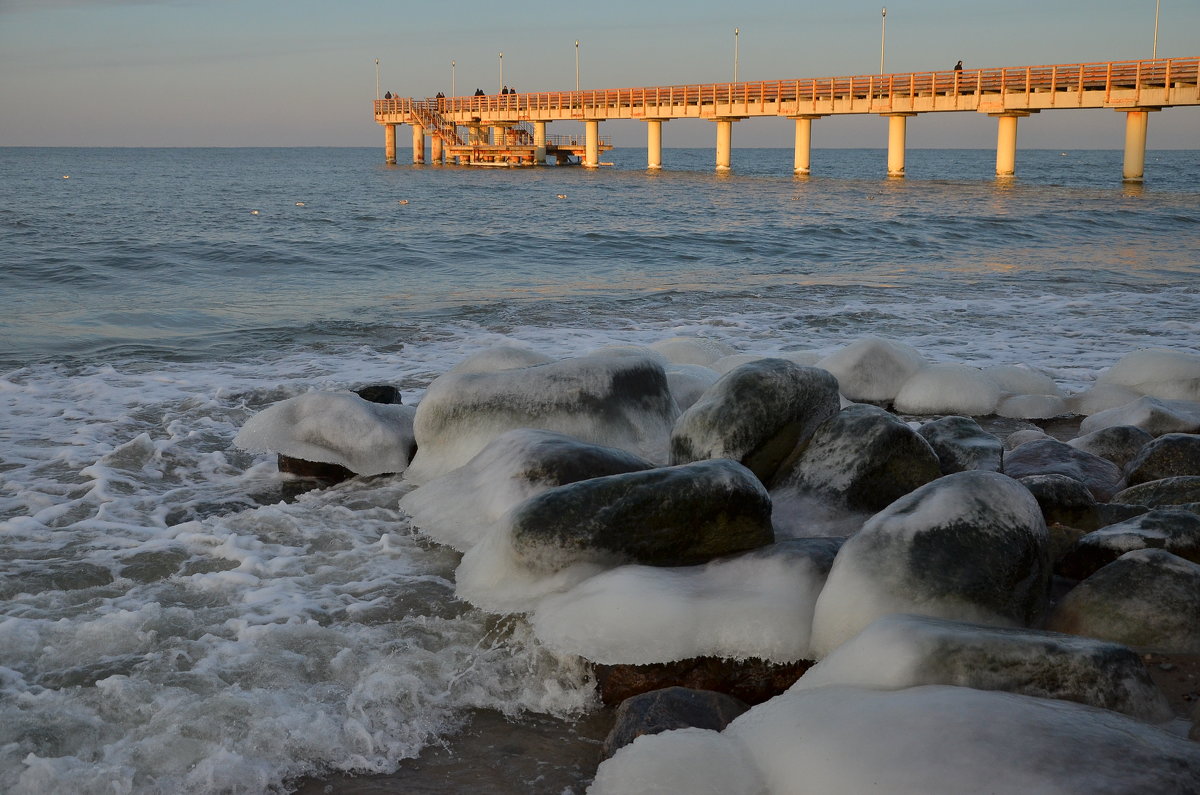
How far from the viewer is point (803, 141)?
4791 cm

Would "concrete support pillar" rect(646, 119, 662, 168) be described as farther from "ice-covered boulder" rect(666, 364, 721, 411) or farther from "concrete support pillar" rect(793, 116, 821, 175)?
"ice-covered boulder" rect(666, 364, 721, 411)

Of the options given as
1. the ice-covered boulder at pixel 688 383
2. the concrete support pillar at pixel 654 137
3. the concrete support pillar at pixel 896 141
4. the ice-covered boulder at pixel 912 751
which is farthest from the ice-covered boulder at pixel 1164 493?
the concrete support pillar at pixel 654 137

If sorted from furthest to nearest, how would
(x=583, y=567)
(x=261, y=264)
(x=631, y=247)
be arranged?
(x=631, y=247) → (x=261, y=264) → (x=583, y=567)

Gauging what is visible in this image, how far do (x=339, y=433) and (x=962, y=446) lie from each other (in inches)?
130

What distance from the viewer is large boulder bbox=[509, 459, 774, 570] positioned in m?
3.86

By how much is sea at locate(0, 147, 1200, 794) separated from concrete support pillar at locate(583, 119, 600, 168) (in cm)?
3372

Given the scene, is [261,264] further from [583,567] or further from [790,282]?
[583,567]

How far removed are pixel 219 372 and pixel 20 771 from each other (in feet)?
20.4

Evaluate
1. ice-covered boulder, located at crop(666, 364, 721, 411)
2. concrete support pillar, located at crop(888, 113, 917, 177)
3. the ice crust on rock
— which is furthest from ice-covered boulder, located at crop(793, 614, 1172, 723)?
concrete support pillar, located at crop(888, 113, 917, 177)

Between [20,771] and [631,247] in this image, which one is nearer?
[20,771]

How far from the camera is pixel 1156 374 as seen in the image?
7.22m

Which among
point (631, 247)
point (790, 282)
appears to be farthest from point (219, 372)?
point (631, 247)

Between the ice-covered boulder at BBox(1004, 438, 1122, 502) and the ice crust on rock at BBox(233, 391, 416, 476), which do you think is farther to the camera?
the ice crust on rock at BBox(233, 391, 416, 476)

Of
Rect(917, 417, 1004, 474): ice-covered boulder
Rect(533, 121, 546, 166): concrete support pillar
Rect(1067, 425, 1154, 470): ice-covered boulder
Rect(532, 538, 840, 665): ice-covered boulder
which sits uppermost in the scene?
Rect(533, 121, 546, 166): concrete support pillar
